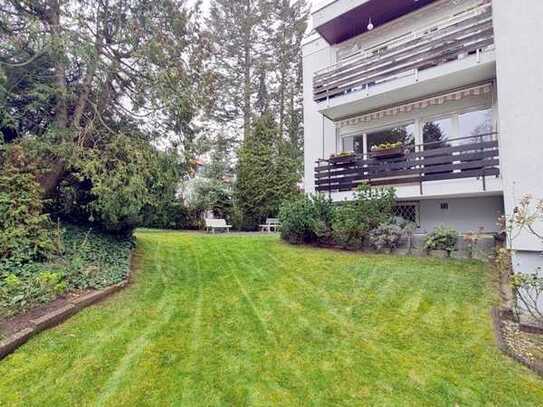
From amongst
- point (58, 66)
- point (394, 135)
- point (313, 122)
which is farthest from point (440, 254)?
point (58, 66)

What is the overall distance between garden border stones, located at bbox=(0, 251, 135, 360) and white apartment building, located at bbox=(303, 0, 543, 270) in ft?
33.4

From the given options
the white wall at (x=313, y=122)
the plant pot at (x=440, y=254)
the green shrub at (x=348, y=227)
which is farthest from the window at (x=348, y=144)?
the plant pot at (x=440, y=254)

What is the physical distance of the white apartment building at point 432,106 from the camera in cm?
842

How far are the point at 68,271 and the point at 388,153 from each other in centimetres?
1179

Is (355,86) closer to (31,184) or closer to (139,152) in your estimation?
(139,152)

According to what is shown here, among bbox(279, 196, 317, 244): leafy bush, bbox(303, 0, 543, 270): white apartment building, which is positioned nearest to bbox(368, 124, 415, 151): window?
bbox(303, 0, 543, 270): white apartment building

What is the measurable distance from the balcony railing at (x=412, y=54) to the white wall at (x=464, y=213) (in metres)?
5.42

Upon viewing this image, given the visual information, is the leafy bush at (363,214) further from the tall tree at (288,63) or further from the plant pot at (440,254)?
the tall tree at (288,63)

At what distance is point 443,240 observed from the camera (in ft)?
32.9

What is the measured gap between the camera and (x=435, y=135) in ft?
42.1

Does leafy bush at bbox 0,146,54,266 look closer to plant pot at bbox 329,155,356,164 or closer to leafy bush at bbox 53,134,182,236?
leafy bush at bbox 53,134,182,236

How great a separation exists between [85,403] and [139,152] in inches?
299

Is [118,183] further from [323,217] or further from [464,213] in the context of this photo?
[464,213]

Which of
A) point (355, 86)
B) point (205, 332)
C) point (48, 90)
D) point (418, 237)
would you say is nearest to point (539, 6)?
point (355, 86)
